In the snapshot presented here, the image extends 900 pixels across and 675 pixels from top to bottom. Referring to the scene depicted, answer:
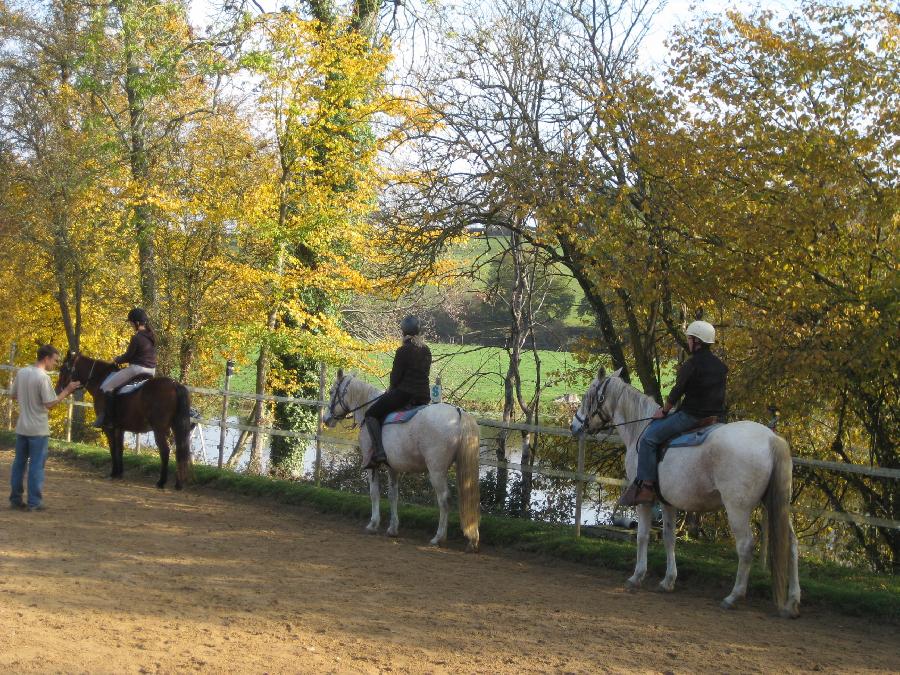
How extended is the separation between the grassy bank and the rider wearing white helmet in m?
1.19

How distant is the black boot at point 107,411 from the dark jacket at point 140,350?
615mm

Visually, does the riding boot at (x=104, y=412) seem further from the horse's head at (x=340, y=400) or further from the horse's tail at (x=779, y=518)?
the horse's tail at (x=779, y=518)

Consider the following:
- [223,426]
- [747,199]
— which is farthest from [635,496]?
[223,426]

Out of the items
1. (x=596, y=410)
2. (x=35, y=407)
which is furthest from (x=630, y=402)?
(x=35, y=407)

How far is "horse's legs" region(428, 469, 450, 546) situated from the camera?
10508 millimetres

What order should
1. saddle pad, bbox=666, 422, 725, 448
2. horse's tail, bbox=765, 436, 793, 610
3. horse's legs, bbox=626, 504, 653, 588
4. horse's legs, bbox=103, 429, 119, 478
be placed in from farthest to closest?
horse's legs, bbox=103, 429, 119, 478
horse's legs, bbox=626, 504, 653, 588
saddle pad, bbox=666, 422, 725, 448
horse's tail, bbox=765, 436, 793, 610

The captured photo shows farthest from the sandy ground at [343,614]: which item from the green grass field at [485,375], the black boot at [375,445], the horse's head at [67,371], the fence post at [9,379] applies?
the fence post at [9,379]

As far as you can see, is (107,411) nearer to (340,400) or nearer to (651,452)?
(340,400)

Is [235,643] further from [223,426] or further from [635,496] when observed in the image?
[223,426]

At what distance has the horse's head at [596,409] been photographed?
9.59 m

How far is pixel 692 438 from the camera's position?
827cm

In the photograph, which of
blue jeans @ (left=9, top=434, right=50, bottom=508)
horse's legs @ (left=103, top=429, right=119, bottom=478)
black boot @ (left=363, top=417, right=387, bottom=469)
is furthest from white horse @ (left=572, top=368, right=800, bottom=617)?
horse's legs @ (left=103, top=429, right=119, bottom=478)

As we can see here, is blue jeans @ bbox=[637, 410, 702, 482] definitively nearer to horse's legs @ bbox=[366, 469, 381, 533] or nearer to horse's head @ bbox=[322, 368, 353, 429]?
horse's legs @ bbox=[366, 469, 381, 533]

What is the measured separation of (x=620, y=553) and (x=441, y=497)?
212 centimetres
